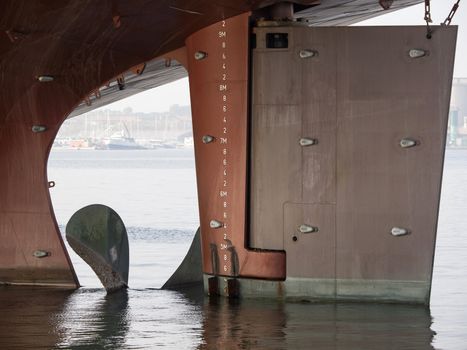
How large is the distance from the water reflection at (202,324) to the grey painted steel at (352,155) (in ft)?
1.50

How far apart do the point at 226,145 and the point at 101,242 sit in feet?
8.02

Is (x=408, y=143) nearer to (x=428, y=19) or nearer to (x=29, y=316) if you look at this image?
(x=428, y=19)

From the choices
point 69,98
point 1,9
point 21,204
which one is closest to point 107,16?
point 1,9

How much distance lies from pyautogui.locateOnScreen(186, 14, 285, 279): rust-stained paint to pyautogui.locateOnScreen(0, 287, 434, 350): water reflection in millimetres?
473

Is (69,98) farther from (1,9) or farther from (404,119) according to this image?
(404,119)

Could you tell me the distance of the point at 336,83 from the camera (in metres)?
12.5

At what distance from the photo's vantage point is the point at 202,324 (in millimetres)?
11695

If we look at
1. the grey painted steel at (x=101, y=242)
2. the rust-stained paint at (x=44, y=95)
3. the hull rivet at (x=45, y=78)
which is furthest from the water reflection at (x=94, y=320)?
the hull rivet at (x=45, y=78)

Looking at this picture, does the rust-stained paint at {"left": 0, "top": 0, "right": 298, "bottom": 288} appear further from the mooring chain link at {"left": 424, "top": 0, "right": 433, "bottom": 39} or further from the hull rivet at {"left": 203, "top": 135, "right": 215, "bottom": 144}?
the mooring chain link at {"left": 424, "top": 0, "right": 433, "bottom": 39}

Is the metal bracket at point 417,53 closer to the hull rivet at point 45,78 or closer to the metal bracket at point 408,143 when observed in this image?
the metal bracket at point 408,143

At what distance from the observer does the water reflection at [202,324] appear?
10695mm

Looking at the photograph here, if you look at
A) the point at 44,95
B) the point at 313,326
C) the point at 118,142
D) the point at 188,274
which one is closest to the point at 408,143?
the point at 313,326

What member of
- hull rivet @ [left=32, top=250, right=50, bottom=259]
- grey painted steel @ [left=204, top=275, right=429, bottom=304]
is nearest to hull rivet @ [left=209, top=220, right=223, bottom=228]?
grey painted steel @ [left=204, top=275, right=429, bottom=304]

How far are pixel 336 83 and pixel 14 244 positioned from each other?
4.51 meters
